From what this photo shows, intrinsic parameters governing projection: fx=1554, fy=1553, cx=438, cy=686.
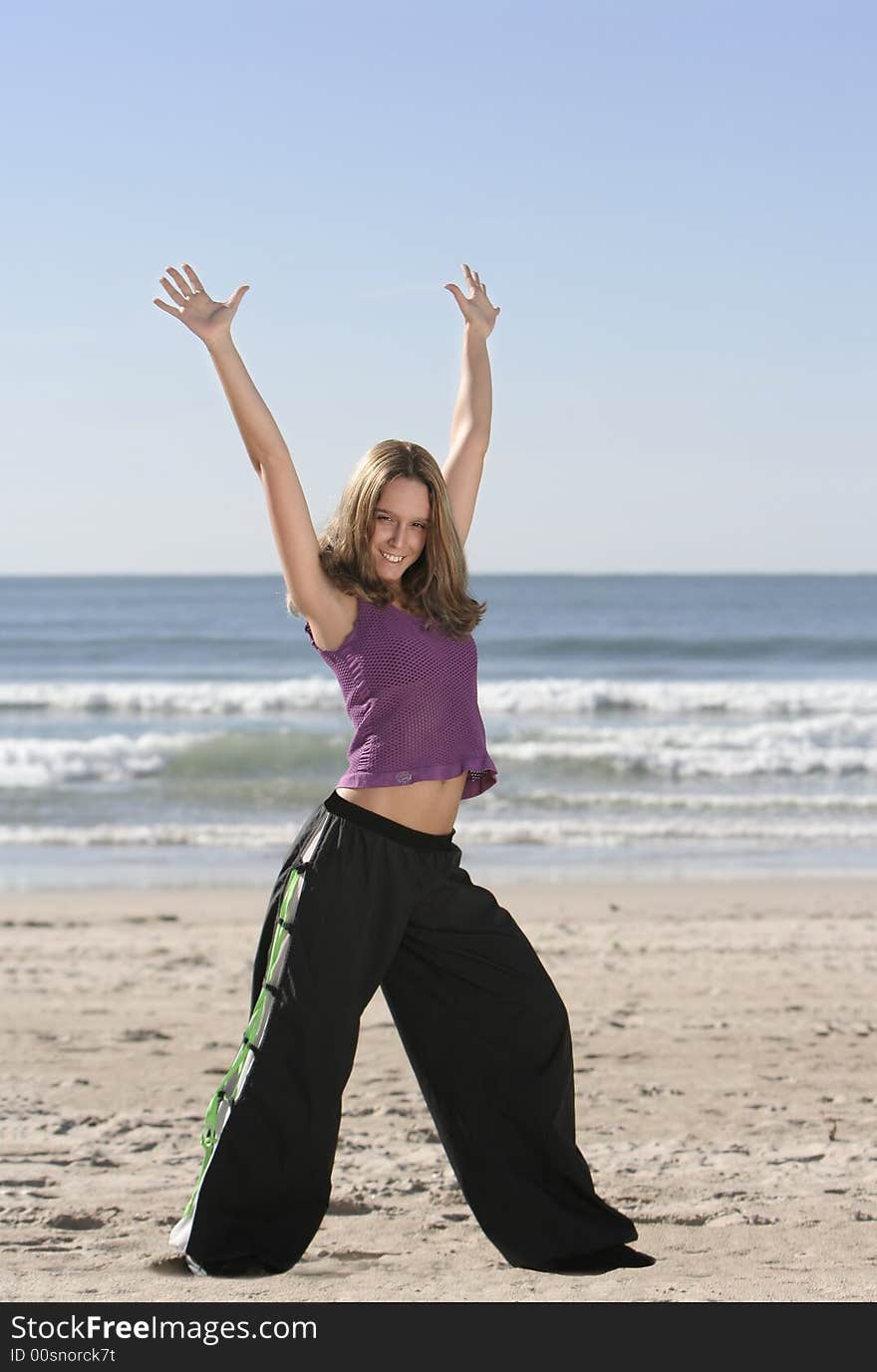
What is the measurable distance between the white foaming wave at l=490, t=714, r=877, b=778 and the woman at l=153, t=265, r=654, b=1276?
44.6 feet

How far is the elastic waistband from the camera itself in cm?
354

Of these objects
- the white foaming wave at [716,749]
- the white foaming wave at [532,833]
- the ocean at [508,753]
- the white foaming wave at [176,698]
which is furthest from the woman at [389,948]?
the white foaming wave at [176,698]

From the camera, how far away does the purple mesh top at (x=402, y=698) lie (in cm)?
355

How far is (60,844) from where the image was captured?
12.6 meters

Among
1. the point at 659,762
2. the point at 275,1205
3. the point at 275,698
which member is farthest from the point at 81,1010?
the point at 275,698

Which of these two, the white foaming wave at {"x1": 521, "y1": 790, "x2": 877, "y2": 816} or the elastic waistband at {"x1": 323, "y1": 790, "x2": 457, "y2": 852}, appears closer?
the elastic waistband at {"x1": 323, "y1": 790, "x2": 457, "y2": 852}

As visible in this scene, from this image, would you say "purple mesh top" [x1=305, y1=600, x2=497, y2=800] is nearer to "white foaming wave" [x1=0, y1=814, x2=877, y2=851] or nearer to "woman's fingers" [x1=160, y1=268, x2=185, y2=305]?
"woman's fingers" [x1=160, y1=268, x2=185, y2=305]

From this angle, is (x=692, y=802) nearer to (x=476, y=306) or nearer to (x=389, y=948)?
(x=476, y=306)

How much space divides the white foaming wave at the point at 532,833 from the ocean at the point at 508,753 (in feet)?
0.12

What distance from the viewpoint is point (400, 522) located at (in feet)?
11.7

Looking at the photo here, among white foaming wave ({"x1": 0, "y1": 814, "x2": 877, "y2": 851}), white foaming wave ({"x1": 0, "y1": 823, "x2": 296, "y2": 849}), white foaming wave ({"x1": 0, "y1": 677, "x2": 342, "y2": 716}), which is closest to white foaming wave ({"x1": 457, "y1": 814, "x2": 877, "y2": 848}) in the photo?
white foaming wave ({"x1": 0, "y1": 814, "x2": 877, "y2": 851})

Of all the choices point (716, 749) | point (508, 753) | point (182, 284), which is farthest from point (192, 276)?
point (716, 749)
